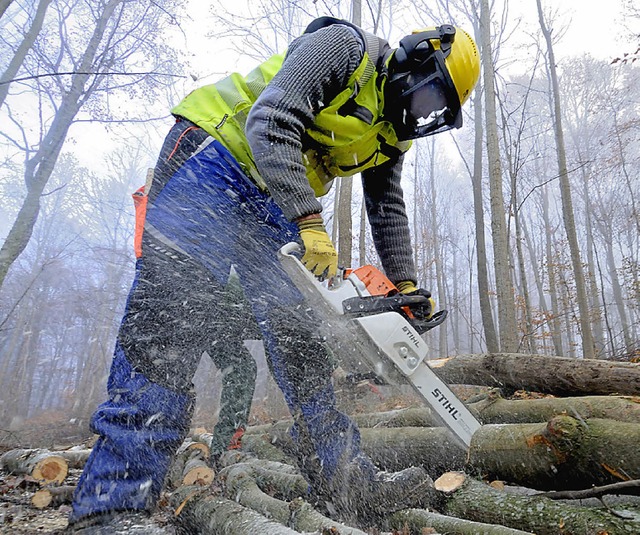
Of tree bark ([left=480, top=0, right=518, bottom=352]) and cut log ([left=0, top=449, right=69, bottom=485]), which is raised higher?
tree bark ([left=480, top=0, right=518, bottom=352])

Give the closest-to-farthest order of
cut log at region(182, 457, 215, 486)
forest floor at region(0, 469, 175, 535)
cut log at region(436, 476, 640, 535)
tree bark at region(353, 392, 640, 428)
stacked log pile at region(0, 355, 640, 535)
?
cut log at region(436, 476, 640, 535) → stacked log pile at region(0, 355, 640, 535) → forest floor at region(0, 469, 175, 535) → tree bark at region(353, 392, 640, 428) → cut log at region(182, 457, 215, 486)

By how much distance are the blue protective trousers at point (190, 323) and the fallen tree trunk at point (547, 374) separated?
1700 millimetres

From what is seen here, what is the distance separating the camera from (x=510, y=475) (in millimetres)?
1987

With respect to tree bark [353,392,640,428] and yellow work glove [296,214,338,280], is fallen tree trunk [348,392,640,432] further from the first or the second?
yellow work glove [296,214,338,280]

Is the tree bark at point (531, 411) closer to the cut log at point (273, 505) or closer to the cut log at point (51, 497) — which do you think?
the cut log at point (273, 505)

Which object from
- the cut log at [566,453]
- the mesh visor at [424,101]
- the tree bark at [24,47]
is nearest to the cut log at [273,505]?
the cut log at [566,453]

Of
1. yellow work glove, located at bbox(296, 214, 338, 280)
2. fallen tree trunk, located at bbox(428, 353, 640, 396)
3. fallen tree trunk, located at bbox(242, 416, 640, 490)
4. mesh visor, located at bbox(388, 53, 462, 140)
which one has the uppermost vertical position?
mesh visor, located at bbox(388, 53, 462, 140)

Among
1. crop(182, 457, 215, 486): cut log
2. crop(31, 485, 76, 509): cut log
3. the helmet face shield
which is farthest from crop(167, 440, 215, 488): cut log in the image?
the helmet face shield

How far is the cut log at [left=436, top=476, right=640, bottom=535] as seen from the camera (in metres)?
1.40

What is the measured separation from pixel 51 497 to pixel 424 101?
2.90m

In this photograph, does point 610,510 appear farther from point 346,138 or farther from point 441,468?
point 346,138

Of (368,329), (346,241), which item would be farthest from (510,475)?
(346,241)

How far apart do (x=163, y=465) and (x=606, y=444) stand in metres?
1.70

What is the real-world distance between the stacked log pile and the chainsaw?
320 mm
